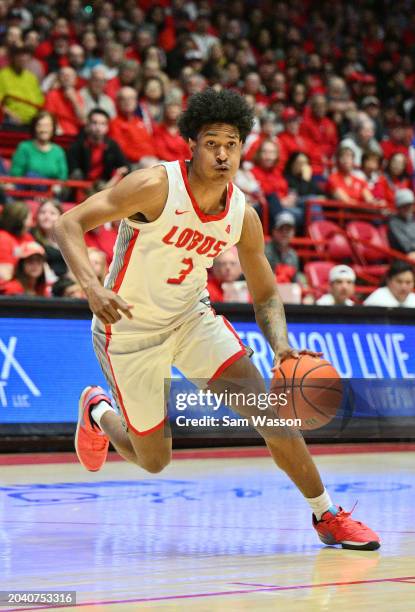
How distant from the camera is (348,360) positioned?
37.7 feet

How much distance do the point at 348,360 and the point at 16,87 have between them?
625 centimetres

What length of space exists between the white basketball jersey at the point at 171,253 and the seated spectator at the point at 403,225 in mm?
11056

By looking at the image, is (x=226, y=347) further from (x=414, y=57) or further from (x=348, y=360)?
(x=414, y=57)

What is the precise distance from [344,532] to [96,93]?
1063 centimetres

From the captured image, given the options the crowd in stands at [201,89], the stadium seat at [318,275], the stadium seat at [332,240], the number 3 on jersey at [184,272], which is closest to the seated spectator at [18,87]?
the crowd in stands at [201,89]

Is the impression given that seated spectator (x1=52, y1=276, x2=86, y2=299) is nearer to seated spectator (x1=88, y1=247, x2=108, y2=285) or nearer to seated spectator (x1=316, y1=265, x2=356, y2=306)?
seated spectator (x1=88, y1=247, x2=108, y2=285)

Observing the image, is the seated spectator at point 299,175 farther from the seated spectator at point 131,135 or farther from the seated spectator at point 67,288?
the seated spectator at point 67,288

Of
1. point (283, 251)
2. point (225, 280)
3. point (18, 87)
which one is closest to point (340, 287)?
point (225, 280)

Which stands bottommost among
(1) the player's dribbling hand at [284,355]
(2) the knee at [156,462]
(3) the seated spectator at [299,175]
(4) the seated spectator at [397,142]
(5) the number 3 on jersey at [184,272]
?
(2) the knee at [156,462]

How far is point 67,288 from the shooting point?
1097cm

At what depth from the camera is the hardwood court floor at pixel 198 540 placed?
171 inches

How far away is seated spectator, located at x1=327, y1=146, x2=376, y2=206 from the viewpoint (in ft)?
56.1

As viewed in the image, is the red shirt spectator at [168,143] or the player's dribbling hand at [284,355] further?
the red shirt spectator at [168,143]

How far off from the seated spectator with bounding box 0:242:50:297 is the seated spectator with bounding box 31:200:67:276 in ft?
3.31
